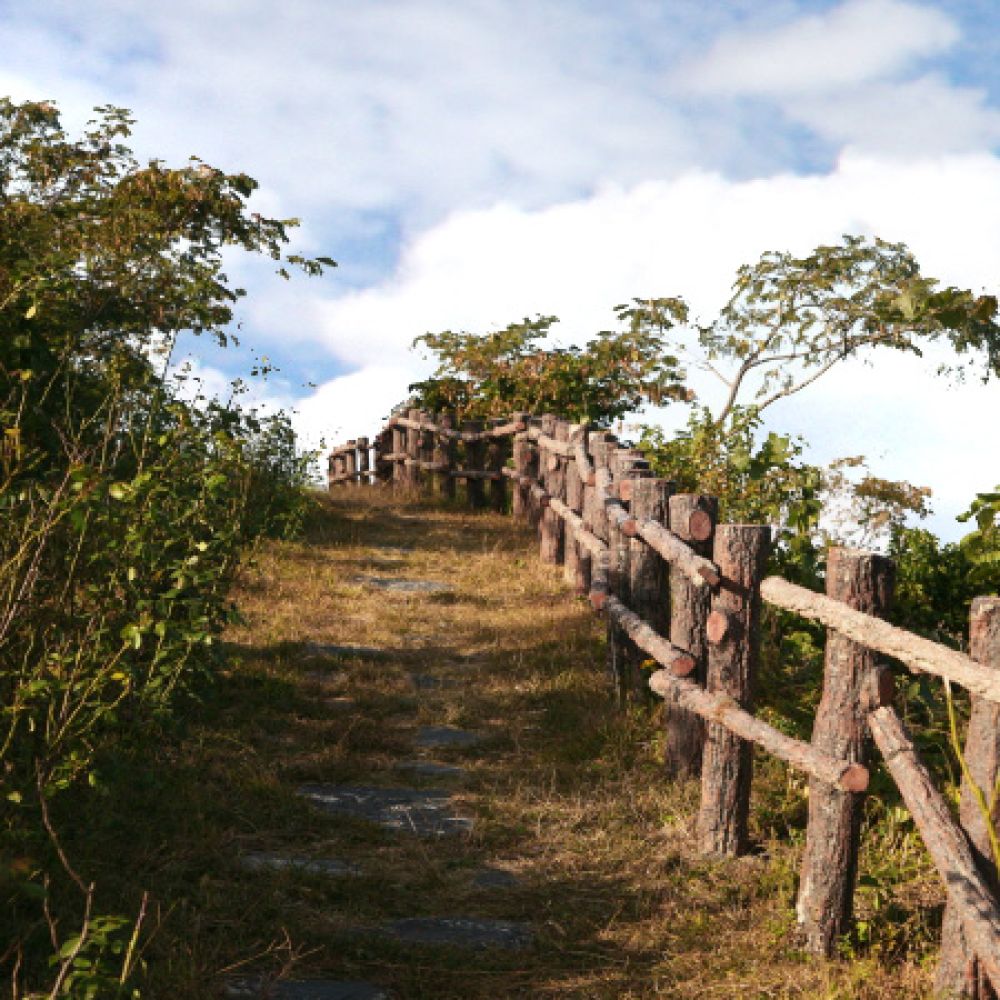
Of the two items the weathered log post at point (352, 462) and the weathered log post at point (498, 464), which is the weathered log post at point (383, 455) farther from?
the weathered log post at point (498, 464)

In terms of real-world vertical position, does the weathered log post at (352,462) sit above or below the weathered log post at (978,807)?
above

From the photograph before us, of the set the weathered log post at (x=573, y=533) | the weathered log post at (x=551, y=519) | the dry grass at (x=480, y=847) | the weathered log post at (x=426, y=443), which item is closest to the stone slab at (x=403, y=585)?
the weathered log post at (x=573, y=533)

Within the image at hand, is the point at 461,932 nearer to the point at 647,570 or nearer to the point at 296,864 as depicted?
the point at 296,864

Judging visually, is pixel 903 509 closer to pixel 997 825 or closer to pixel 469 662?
pixel 469 662

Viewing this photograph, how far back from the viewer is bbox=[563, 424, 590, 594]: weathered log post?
1034 cm

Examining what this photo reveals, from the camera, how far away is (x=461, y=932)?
4691 millimetres

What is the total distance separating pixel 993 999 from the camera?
4004mm

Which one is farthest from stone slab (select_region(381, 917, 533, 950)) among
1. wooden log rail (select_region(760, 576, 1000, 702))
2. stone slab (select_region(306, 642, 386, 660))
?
stone slab (select_region(306, 642, 386, 660))

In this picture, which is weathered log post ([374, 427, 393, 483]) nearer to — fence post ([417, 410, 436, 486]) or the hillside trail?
fence post ([417, 410, 436, 486])

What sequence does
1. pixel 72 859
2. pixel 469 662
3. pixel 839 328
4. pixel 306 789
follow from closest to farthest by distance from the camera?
pixel 72 859
pixel 306 789
pixel 469 662
pixel 839 328

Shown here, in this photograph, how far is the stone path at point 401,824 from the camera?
13.7ft

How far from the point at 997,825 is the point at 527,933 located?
1.88 m

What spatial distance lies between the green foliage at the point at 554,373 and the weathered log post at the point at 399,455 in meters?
1.01

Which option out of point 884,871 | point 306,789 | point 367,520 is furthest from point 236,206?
point 884,871
